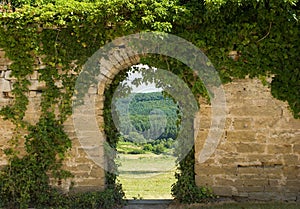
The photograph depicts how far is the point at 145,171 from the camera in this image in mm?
7926

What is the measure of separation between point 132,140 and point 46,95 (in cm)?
186

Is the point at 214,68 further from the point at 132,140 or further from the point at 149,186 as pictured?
the point at 149,186

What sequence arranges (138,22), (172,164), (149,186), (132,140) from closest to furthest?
(138,22), (172,164), (132,140), (149,186)

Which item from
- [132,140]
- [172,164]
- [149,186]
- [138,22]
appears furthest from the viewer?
[149,186]

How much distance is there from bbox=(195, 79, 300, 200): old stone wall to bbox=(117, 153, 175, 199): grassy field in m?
1.05

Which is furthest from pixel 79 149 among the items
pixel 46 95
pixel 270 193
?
pixel 270 193

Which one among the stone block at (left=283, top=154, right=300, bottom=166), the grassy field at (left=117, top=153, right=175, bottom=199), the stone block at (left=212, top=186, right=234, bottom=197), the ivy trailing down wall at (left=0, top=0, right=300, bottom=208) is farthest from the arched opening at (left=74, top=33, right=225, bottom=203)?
the stone block at (left=283, top=154, right=300, bottom=166)

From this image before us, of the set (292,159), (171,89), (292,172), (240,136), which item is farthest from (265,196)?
(171,89)

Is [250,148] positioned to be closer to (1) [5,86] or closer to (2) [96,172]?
(2) [96,172]

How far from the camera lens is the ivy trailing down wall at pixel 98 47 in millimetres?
6402

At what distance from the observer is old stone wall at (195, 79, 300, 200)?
665cm

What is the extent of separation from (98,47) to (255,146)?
2867 mm

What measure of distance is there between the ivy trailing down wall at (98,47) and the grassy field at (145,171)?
66 cm

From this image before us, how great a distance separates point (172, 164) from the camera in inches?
292
